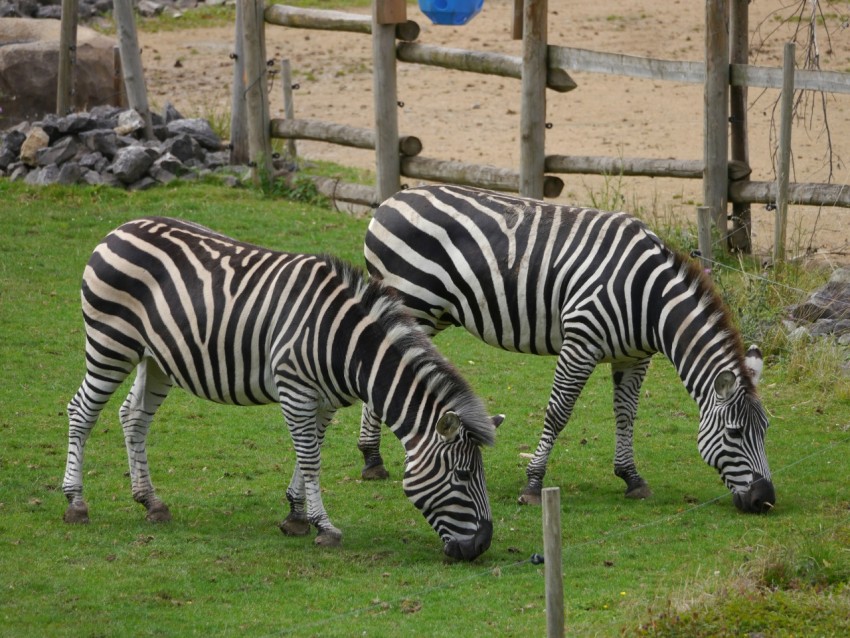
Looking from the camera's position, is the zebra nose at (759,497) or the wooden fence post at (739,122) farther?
the wooden fence post at (739,122)

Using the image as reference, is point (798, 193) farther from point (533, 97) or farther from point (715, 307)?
point (715, 307)

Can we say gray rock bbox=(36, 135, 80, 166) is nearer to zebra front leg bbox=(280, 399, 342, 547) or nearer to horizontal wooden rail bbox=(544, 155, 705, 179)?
horizontal wooden rail bbox=(544, 155, 705, 179)

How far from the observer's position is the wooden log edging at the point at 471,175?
1286 cm

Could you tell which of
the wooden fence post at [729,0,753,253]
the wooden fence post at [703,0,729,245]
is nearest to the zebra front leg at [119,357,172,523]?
the wooden fence post at [703,0,729,245]

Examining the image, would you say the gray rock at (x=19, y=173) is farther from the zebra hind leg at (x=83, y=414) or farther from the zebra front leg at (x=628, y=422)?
the zebra front leg at (x=628, y=422)

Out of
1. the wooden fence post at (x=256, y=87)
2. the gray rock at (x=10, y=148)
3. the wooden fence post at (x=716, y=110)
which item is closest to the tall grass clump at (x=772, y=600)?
the wooden fence post at (x=716, y=110)

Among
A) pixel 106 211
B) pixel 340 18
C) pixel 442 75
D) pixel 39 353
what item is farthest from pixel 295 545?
pixel 442 75

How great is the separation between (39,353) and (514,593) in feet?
19.5

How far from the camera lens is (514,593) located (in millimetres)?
6180

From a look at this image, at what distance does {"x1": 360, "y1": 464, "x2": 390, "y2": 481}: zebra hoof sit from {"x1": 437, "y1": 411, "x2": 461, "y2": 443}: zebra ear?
1966 millimetres

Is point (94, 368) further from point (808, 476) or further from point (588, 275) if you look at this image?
point (808, 476)

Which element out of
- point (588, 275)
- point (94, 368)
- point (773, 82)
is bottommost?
point (94, 368)

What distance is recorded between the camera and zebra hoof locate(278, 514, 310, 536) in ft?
23.5

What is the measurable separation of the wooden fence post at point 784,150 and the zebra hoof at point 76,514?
274 inches
